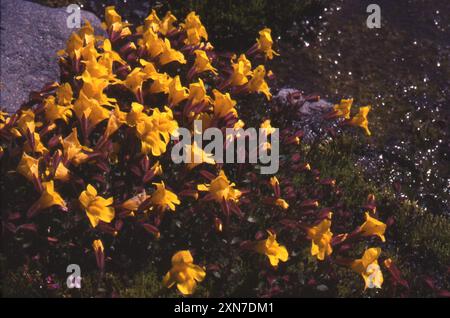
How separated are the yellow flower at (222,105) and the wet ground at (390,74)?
5.32 feet

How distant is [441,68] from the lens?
7.07 metres

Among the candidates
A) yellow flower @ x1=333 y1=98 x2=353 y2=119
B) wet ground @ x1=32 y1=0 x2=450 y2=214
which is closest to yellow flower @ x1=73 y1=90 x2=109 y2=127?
yellow flower @ x1=333 y1=98 x2=353 y2=119

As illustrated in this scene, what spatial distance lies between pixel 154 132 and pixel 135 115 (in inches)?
7.6

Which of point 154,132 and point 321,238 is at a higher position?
point 154,132

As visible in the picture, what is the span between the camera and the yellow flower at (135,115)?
433 centimetres

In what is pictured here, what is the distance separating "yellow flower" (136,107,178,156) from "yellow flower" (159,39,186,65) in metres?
0.90

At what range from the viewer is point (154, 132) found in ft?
14.0

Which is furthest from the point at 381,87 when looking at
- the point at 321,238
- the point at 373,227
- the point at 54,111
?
the point at 54,111

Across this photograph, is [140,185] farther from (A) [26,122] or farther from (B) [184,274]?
(A) [26,122]

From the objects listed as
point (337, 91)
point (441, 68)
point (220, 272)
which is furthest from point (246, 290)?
point (441, 68)

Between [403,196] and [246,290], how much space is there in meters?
2.02

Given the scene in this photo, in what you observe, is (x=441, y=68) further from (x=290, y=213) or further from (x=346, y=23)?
(x=290, y=213)

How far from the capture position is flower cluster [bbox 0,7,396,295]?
13.4ft

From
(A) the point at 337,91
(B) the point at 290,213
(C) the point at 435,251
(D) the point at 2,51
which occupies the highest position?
(D) the point at 2,51
